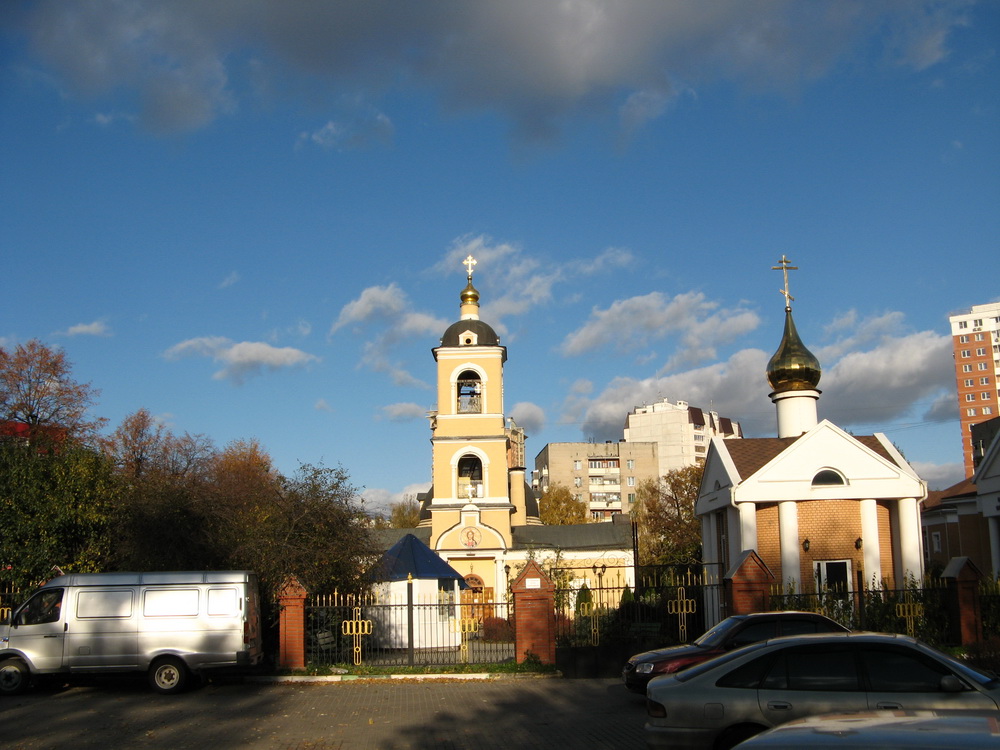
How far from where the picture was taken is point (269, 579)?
66.5 ft

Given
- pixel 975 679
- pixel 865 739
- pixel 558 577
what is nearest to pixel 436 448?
pixel 558 577

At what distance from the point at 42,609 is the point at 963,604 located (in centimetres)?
1826

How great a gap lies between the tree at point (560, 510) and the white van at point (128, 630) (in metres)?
53.3

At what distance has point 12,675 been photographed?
16656mm

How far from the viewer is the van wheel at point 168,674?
16.7 meters

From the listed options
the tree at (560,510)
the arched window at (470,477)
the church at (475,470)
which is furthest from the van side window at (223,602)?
the tree at (560,510)

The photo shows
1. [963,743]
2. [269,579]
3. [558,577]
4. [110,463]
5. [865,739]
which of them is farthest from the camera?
[558,577]

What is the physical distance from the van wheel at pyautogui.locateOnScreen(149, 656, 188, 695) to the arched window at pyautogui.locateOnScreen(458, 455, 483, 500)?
2363 cm

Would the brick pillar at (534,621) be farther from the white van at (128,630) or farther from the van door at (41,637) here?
the van door at (41,637)

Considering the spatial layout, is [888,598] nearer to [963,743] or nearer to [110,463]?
[963,743]

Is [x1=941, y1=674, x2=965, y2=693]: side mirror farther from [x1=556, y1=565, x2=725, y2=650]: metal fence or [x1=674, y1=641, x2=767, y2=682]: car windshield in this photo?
[x1=556, y1=565, x2=725, y2=650]: metal fence

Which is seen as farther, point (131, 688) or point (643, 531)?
point (643, 531)

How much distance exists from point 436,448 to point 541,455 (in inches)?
2948

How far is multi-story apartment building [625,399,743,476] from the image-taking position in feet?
374
